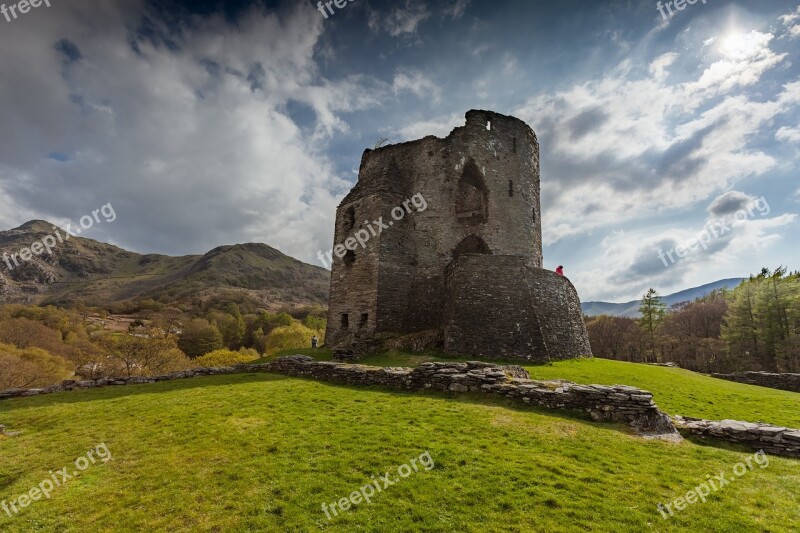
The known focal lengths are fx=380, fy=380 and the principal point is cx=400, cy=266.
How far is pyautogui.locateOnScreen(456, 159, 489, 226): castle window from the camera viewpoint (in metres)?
29.1

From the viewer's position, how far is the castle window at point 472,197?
29.1m

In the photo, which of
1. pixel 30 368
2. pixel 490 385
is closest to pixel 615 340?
pixel 490 385

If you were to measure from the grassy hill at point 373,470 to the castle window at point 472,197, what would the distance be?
1876 centimetres

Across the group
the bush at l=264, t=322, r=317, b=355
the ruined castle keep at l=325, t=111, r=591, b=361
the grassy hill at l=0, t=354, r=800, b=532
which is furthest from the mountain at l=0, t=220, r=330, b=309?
the grassy hill at l=0, t=354, r=800, b=532

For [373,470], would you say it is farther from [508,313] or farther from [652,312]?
[652,312]

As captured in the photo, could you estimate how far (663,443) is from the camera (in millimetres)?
9070

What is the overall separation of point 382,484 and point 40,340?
55120mm

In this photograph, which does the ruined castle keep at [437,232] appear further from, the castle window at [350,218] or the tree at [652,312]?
the tree at [652,312]

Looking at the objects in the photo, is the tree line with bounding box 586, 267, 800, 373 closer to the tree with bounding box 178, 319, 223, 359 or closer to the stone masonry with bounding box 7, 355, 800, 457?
the stone masonry with bounding box 7, 355, 800, 457

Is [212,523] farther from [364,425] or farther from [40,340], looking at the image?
[40,340]

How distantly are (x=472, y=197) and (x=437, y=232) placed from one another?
382 cm

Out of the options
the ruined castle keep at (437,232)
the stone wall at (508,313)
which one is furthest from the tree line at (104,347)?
the stone wall at (508,313)

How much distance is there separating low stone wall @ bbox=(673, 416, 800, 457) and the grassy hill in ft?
1.91

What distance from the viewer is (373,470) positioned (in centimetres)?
761
